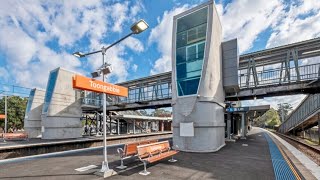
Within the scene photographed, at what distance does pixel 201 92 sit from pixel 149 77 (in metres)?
14.2

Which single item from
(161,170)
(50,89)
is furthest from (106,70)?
(50,89)

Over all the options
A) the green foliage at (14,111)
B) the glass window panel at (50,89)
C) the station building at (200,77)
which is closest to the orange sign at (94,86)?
the station building at (200,77)

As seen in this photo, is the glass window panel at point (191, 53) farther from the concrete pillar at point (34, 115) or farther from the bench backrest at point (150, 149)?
the concrete pillar at point (34, 115)

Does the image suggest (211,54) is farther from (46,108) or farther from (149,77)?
(46,108)

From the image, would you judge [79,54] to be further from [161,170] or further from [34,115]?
[34,115]

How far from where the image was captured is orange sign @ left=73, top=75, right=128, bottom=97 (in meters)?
5.81

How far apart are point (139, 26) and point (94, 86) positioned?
99.3 inches

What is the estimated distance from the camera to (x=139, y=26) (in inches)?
241

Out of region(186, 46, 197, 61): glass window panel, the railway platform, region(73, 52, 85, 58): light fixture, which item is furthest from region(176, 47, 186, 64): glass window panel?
region(73, 52, 85, 58): light fixture

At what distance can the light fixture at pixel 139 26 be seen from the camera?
606 centimetres

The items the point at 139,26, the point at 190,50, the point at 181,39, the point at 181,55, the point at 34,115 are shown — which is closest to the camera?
the point at 139,26

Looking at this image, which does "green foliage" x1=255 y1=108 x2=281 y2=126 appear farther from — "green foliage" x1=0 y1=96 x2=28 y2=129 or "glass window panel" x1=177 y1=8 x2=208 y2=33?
"green foliage" x1=0 y1=96 x2=28 y2=129

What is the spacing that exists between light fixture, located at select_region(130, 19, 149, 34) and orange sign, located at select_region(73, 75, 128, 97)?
2195 millimetres

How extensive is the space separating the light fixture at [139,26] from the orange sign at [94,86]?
219 centimetres
